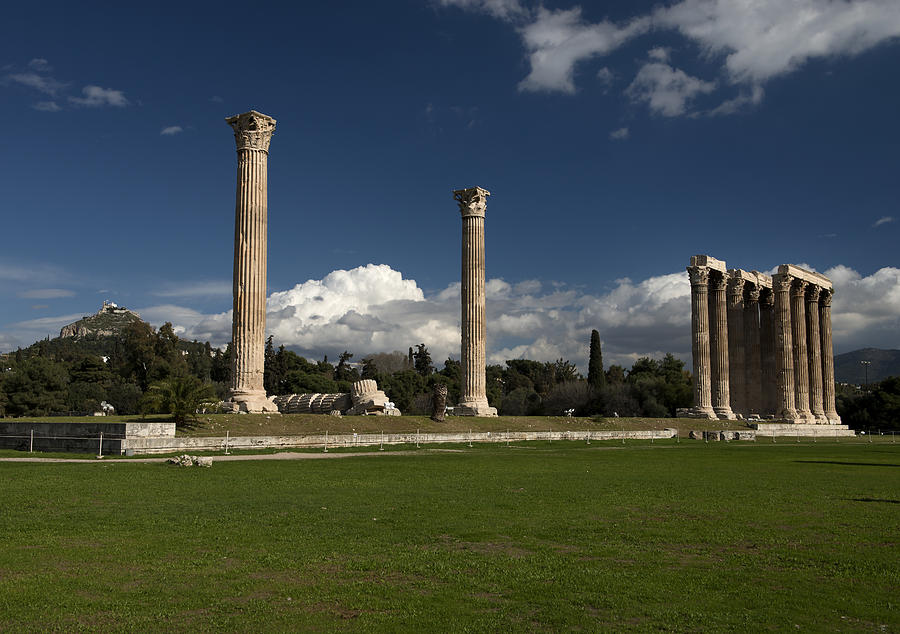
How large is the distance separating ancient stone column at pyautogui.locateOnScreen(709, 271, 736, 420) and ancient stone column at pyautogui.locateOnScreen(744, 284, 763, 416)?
4.51 m

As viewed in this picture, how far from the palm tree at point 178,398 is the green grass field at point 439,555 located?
12537 millimetres

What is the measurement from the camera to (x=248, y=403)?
36062 mm

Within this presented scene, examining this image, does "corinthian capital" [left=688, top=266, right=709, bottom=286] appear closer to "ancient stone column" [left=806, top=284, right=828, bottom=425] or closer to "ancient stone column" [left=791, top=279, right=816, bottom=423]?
"ancient stone column" [left=791, top=279, right=816, bottom=423]

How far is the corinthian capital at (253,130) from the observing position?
125ft

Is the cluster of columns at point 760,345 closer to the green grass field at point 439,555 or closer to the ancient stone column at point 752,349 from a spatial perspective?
the ancient stone column at point 752,349

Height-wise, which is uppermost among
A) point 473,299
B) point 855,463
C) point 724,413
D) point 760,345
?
point 473,299

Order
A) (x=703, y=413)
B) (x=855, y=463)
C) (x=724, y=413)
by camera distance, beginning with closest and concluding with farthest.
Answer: (x=855, y=463) → (x=703, y=413) → (x=724, y=413)

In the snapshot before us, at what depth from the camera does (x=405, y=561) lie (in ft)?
29.7

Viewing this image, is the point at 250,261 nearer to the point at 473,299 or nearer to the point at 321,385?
the point at 473,299

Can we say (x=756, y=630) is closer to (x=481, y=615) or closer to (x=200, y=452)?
(x=481, y=615)

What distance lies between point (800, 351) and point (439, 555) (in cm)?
6257

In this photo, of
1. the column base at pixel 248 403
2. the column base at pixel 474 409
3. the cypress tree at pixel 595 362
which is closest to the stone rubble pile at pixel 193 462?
the column base at pixel 248 403

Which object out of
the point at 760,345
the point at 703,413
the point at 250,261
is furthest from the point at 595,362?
the point at 250,261

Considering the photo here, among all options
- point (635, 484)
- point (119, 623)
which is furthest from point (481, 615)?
point (635, 484)
